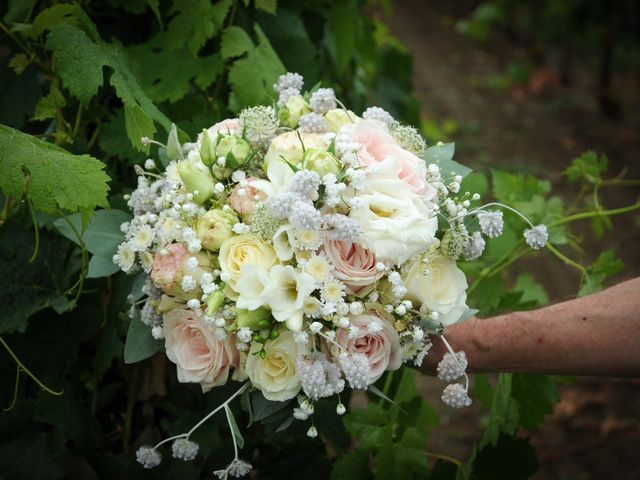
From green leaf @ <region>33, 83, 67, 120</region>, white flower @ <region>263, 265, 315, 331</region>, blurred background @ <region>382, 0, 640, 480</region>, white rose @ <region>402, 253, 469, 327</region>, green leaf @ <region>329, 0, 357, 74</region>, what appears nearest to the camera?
white flower @ <region>263, 265, 315, 331</region>

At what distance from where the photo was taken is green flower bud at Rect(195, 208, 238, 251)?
1353mm

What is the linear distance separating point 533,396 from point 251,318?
1.08 metres

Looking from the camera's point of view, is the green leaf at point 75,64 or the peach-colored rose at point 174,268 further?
the green leaf at point 75,64

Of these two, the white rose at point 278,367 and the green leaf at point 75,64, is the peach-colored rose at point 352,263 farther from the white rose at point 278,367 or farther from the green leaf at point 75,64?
the green leaf at point 75,64

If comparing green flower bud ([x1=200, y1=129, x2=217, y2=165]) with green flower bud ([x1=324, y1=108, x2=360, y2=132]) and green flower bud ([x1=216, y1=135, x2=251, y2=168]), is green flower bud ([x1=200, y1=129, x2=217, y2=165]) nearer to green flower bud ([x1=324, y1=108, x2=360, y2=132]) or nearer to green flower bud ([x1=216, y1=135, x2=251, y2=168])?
green flower bud ([x1=216, y1=135, x2=251, y2=168])

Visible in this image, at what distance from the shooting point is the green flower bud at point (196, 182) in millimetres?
1414

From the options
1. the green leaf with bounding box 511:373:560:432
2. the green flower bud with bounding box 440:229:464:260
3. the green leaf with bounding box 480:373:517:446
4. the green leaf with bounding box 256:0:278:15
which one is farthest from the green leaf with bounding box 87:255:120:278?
the green leaf with bounding box 511:373:560:432

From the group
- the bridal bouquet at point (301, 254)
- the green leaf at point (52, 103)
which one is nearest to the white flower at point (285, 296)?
the bridal bouquet at point (301, 254)

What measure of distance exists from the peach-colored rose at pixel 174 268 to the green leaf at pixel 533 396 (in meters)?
1.09

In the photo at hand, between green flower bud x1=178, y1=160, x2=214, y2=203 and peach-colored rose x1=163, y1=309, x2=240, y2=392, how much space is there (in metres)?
0.22

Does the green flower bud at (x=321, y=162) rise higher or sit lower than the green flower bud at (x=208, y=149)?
higher

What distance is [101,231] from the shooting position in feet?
5.15

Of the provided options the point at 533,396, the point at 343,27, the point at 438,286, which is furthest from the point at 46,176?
the point at 533,396

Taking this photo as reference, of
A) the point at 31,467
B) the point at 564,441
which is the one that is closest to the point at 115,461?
the point at 31,467
